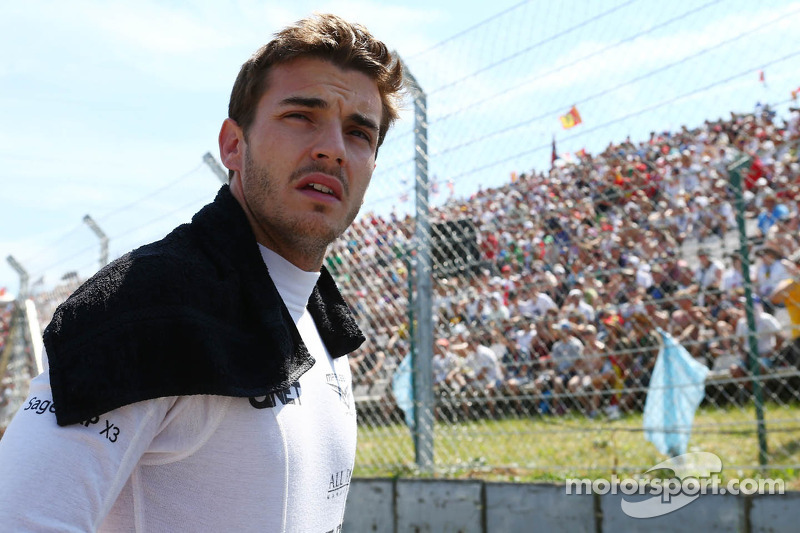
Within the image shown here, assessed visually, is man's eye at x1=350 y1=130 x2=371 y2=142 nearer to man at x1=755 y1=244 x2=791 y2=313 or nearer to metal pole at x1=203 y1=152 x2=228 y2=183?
man at x1=755 y1=244 x2=791 y2=313

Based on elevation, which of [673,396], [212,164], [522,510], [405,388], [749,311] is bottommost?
[522,510]

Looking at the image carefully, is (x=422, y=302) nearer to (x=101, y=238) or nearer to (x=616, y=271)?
(x=616, y=271)

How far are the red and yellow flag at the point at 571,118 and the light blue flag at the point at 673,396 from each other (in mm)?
1335

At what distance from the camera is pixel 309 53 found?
1664mm

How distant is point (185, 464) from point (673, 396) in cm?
398

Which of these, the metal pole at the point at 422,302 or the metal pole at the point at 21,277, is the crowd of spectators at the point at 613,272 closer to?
the metal pole at the point at 422,302

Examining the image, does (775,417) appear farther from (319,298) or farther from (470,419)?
(319,298)

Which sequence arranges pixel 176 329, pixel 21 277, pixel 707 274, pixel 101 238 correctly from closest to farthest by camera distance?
pixel 176 329
pixel 707 274
pixel 101 238
pixel 21 277

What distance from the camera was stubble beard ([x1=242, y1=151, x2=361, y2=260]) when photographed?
5.15 ft

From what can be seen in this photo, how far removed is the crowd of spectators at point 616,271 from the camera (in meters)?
4.43

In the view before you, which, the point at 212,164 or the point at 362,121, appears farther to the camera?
the point at 212,164

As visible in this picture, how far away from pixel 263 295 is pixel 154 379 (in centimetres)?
29

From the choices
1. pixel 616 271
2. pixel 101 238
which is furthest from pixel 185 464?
pixel 101 238

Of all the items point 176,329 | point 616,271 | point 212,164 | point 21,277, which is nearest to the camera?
point 176,329
